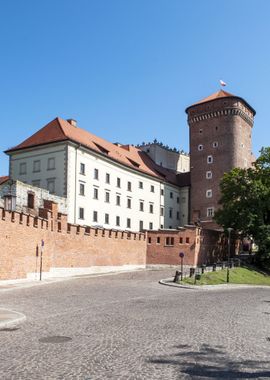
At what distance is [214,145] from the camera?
69.8 m

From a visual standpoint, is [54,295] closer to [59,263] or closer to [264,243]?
[59,263]

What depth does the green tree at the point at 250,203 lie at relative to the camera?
5072 cm

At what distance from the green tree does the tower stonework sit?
13669mm

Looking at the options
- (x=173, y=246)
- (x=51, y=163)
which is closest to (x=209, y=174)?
(x=173, y=246)

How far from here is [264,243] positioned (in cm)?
5034

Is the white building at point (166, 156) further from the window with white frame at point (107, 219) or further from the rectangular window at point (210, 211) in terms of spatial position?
the window with white frame at point (107, 219)

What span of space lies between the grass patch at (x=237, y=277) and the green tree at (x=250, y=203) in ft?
13.4

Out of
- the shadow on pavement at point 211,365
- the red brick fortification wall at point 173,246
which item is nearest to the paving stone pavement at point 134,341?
the shadow on pavement at point 211,365

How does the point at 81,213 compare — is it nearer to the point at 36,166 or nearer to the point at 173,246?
the point at 36,166

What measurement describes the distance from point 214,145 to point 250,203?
64.2 feet

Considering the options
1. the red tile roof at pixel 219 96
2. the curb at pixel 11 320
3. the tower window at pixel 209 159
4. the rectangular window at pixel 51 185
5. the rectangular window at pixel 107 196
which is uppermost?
the red tile roof at pixel 219 96

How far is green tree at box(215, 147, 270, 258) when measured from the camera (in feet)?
166

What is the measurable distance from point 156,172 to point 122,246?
89.8ft

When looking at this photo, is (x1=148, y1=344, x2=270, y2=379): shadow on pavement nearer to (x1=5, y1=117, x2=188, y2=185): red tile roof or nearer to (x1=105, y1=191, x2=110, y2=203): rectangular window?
(x1=5, y1=117, x2=188, y2=185): red tile roof
